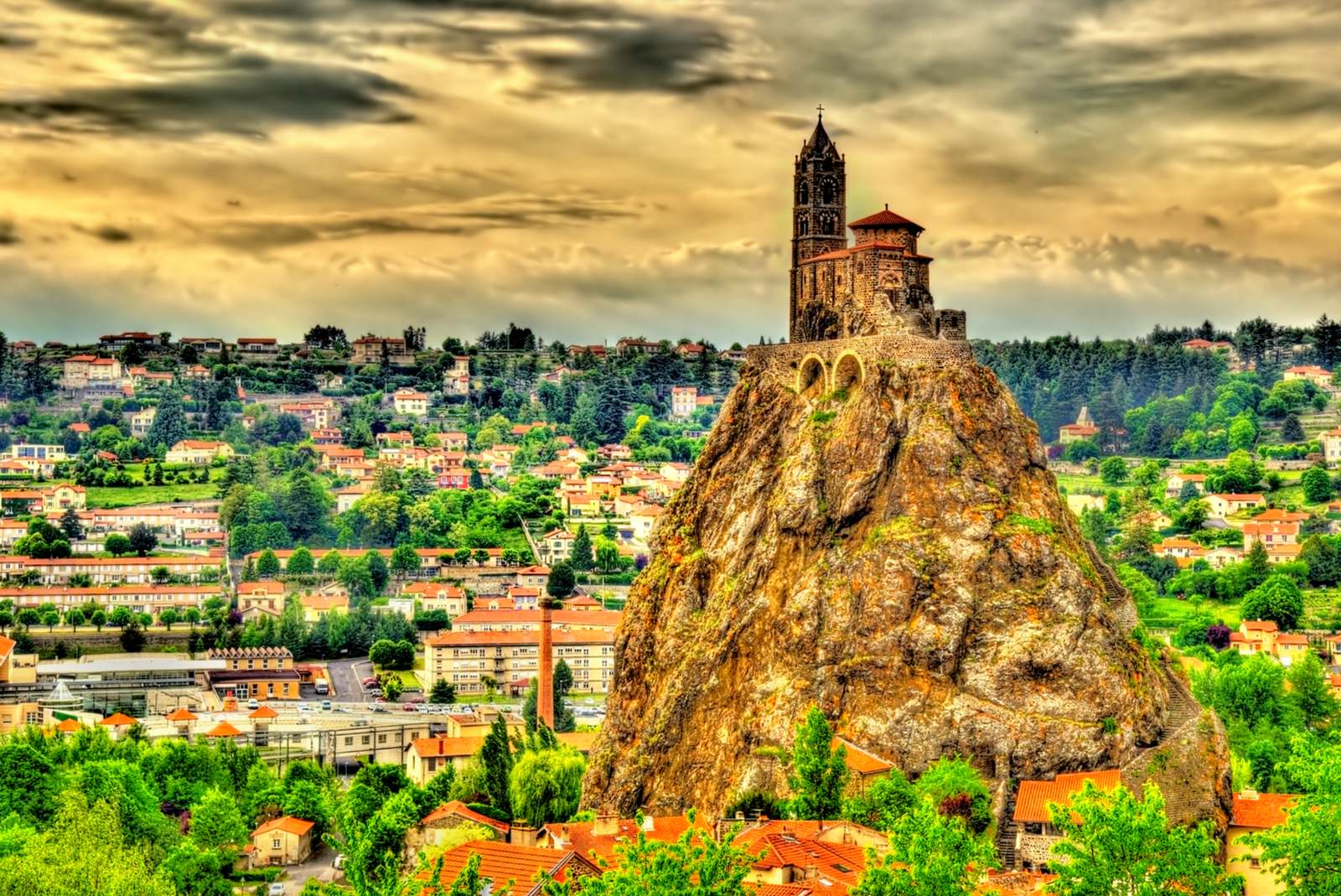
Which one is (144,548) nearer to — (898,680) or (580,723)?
(580,723)

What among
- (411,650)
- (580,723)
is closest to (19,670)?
(411,650)

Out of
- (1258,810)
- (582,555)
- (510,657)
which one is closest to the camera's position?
(1258,810)

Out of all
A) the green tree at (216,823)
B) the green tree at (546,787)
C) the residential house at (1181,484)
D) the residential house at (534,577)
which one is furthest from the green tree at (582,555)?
the green tree at (216,823)

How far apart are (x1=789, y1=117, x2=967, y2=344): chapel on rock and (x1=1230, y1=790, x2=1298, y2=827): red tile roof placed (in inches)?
865

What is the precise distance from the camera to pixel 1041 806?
6100 centimetres

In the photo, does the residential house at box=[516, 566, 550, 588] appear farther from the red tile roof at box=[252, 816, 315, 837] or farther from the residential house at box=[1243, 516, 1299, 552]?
the red tile roof at box=[252, 816, 315, 837]

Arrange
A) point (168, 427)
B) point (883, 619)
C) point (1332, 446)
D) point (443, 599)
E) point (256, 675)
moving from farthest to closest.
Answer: point (168, 427), point (1332, 446), point (443, 599), point (256, 675), point (883, 619)

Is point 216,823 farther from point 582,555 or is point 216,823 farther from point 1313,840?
point 582,555

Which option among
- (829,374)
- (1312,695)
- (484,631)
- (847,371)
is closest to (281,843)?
(829,374)

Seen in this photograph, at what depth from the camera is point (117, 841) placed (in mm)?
61219

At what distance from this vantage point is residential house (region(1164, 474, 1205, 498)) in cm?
15435

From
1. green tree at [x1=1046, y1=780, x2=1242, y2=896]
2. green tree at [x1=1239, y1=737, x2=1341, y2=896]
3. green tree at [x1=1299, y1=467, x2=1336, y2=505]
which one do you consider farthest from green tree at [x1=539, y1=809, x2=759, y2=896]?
green tree at [x1=1299, y1=467, x2=1336, y2=505]

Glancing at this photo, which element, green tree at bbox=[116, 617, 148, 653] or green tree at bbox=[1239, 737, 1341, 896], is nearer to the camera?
green tree at bbox=[1239, 737, 1341, 896]

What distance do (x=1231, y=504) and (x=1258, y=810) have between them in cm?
8639
